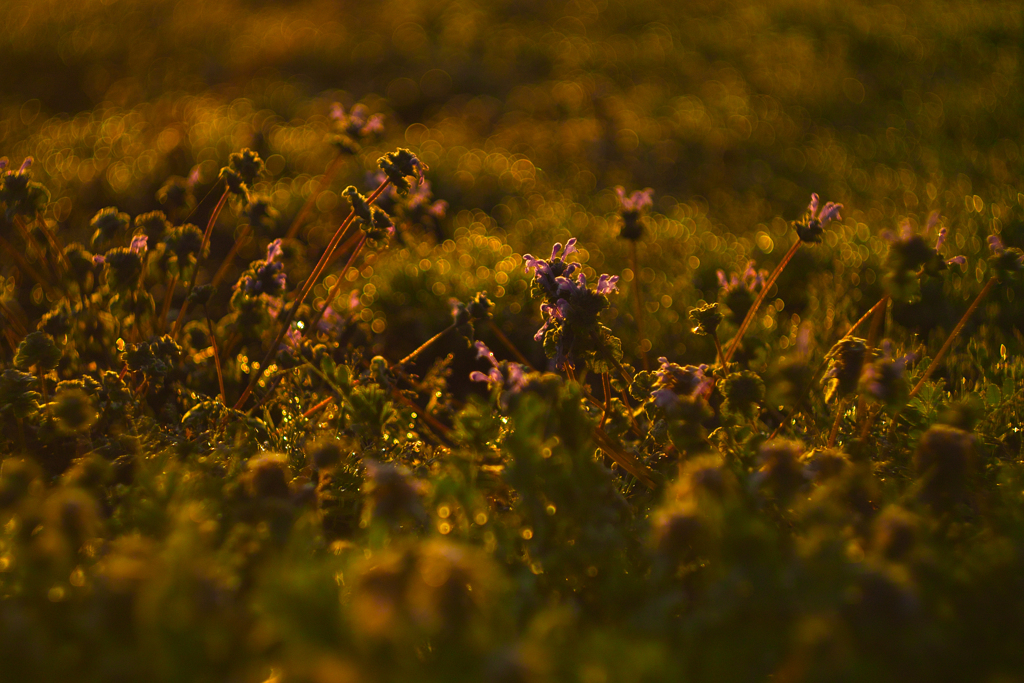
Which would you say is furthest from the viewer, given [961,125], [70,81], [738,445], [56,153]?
[70,81]

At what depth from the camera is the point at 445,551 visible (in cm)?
93

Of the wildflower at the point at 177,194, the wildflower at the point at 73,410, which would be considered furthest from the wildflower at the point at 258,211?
the wildflower at the point at 73,410

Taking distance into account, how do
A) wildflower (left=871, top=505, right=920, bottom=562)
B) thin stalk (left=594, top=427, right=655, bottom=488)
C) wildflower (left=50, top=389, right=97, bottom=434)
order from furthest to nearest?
thin stalk (left=594, top=427, right=655, bottom=488)
wildflower (left=50, top=389, right=97, bottom=434)
wildflower (left=871, top=505, right=920, bottom=562)

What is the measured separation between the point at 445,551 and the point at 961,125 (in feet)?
17.8

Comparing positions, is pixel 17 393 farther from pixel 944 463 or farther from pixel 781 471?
pixel 944 463

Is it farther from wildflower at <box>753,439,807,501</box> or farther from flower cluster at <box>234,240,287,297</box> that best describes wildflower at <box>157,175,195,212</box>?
wildflower at <box>753,439,807,501</box>

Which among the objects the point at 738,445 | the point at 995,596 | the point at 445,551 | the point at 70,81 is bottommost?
the point at 70,81

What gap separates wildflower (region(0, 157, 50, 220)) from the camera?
1.88 metres

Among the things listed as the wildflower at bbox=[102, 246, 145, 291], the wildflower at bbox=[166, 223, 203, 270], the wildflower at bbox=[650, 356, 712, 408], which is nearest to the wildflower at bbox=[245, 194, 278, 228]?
the wildflower at bbox=[166, 223, 203, 270]

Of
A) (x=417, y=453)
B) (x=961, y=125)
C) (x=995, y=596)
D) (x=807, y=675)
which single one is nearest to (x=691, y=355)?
(x=417, y=453)

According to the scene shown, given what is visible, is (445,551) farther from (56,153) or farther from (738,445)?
(56,153)

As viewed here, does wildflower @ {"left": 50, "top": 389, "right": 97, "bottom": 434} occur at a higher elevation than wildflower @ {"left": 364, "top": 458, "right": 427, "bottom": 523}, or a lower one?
lower

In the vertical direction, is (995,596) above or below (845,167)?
above

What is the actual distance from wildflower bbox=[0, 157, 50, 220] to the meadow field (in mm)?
14
